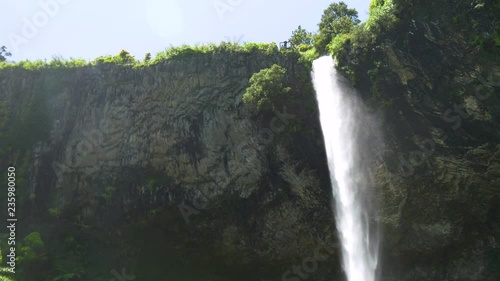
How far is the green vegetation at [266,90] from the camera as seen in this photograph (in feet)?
52.2

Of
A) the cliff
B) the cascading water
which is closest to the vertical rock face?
the cliff

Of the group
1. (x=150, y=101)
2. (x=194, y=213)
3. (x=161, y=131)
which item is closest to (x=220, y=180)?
(x=194, y=213)

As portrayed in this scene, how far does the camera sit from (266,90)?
1594 centimetres

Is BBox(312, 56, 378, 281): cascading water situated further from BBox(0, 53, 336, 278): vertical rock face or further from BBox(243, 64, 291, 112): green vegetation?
BBox(243, 64, 291, 112): green vegetation

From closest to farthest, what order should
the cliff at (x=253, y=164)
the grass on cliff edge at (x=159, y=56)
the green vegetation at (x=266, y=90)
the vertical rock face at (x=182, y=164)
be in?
the cliff at (x=253, y=164), the vertical rock face at (x=182, y=164), the green vegetation at (x=266, y=90), the grass on cliff edge at (x=159, y=56)

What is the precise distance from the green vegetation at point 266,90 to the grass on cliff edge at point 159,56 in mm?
1901

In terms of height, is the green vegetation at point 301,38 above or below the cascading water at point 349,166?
above

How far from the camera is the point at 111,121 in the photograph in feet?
55.5

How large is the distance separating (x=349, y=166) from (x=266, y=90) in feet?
13.1

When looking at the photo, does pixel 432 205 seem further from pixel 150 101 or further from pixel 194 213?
pixel 150 101

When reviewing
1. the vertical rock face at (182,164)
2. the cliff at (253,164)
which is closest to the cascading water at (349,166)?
the cliff at (253,164)

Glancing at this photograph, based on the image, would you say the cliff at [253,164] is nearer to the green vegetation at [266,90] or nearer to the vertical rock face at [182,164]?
the vertical rock face at [182,164]

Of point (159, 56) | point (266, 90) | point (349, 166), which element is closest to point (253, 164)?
point (266, 90)

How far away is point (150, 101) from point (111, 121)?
5.46 feet
